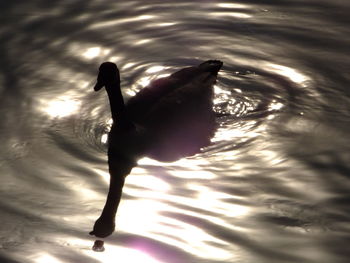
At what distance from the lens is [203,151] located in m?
10.1

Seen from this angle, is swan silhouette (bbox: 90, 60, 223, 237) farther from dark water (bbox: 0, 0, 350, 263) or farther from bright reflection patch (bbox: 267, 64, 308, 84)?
bright reflection patch (bbox: 267, 64, 308, 84)

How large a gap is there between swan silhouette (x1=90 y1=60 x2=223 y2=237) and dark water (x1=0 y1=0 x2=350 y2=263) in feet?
0.65

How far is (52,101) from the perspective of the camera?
11.4 m

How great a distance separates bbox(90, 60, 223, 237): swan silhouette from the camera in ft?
33.3

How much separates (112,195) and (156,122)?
1.56 meters

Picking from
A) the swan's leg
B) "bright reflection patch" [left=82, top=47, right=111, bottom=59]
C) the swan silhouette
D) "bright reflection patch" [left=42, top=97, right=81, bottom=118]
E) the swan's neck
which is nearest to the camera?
the swan's leg

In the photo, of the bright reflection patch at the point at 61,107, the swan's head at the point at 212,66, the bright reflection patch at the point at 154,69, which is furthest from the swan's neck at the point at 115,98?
the bright reflection patch at the point at 154,69

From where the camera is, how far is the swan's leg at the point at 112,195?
8562mm

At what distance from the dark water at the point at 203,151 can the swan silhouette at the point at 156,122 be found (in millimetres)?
198

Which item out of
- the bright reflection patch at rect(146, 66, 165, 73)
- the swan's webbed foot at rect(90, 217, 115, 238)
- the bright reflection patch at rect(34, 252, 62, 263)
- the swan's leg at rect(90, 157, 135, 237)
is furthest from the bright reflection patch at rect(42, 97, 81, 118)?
the bright reflection patch at rect(34, 252, 62, 263)

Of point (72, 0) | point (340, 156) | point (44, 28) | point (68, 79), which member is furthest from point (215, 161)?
point (72, 0)

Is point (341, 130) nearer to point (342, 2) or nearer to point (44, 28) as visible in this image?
point (342, 2)

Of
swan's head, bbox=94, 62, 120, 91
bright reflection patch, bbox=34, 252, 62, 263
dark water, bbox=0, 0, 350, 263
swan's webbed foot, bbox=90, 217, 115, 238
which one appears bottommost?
bright reflection patch, bbox=34, 252, 62, 263

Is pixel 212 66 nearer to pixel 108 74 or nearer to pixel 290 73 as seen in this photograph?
pixel 290 73
